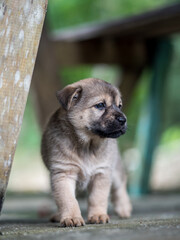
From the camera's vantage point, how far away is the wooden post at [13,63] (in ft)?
12.5

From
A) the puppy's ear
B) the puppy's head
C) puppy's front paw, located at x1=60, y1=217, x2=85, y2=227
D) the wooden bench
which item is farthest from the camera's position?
the wooden bench

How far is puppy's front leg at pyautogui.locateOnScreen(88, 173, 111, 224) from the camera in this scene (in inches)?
178

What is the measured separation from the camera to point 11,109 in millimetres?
3848

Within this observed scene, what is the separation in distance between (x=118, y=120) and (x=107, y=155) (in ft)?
1.50

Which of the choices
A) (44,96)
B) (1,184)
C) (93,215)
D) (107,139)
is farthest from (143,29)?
(1,184)

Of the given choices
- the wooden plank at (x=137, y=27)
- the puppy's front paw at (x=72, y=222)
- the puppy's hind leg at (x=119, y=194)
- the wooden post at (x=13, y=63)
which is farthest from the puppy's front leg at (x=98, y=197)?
the wooden plank at (x=137, y=27)

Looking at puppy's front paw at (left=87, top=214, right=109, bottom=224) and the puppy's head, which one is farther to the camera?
the puppy's head

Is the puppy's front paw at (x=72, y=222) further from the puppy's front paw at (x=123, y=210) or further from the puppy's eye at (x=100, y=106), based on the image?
the puppy's front paw at (x=123, y=210)

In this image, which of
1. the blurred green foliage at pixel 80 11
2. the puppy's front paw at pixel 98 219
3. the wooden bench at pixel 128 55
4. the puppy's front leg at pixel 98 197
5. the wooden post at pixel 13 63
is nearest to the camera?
the wooden post at pixel 13 63

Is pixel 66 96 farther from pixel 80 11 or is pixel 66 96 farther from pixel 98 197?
pixel 80 11

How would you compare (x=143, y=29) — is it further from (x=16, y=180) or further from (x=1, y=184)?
(x=16, y=180)

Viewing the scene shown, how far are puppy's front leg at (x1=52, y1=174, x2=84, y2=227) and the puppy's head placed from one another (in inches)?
21.2

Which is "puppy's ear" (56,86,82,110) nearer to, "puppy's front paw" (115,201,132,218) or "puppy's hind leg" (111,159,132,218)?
"puppy's hind leg" (111,159,132,218)

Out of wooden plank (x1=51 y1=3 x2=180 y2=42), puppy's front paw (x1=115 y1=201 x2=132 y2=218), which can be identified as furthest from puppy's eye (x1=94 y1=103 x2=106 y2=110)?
wooden plank (x1=51 y1=3 x2=180 y2=42)
